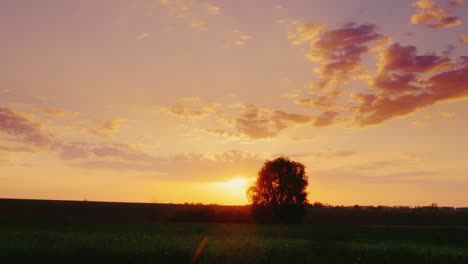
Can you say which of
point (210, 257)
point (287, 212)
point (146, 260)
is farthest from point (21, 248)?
point (287, 212)

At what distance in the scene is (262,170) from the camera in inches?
3625

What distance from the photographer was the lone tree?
88.0 metres

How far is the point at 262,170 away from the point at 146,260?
68.1m

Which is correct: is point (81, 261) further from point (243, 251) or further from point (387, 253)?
point (387, 253)

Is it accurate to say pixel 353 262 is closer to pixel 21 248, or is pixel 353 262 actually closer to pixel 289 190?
pixel 21 248

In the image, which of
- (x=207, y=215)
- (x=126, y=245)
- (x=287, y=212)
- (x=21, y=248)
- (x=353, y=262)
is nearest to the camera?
(x=353, y=262)

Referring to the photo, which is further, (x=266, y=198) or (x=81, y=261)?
(x=266, y=198)

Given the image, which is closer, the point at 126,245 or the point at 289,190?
the point at 126,245

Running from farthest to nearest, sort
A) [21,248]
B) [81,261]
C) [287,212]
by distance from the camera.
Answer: [287,212] → [21,248] → [81,261]

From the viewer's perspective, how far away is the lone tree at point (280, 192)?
88.0 m

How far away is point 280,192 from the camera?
89500 mm

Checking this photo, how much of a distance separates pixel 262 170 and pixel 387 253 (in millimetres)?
61923

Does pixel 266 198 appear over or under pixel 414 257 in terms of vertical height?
over

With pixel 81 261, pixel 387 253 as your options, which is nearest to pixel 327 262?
pixel 387 253
